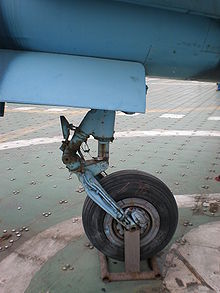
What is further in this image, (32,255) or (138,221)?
(32,255)

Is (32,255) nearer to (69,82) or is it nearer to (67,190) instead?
(67,190)

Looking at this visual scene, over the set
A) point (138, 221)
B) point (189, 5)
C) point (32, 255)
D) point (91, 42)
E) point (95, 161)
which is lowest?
point (32, 255)

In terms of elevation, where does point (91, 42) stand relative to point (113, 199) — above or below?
above

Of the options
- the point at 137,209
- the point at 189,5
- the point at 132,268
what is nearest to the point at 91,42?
the point at 189,5

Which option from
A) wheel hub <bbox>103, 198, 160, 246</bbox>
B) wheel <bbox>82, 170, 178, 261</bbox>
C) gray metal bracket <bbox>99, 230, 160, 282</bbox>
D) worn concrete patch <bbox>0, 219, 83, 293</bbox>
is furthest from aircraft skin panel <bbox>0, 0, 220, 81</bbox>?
worn concrete patch <bbox>0, 219, 83, 293</bbox>

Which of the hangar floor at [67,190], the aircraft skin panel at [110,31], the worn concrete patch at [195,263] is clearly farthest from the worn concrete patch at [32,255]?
the aircraft skin panel at [110,31]

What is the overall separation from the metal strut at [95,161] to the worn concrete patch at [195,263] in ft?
1.57

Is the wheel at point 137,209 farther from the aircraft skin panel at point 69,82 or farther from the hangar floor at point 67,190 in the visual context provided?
the aircraft skin panel at point 69,82

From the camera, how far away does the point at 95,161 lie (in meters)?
2.08

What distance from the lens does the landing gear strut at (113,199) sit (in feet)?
6.46

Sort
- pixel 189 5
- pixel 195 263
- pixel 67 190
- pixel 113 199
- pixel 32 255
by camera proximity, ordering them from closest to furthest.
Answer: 1. pixel 189 5
2. pixel 113 199
3. pixel 195 263
4. pixel 32 255
5. pixel 67 190

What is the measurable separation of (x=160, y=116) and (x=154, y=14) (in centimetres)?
605

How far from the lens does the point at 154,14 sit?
1.63m

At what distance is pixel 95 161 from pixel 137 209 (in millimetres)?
450
